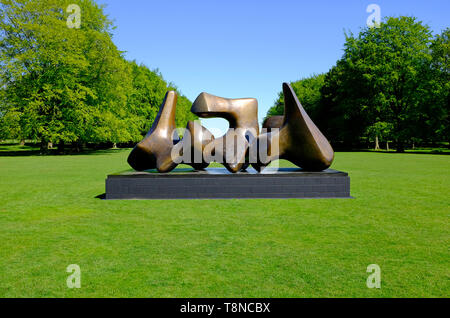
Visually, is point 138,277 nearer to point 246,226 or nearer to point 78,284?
point 78,284

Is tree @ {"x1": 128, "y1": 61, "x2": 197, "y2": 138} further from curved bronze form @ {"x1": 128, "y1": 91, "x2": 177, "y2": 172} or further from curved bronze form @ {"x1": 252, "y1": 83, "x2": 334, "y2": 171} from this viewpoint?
curved bronze form @ {"x1": 252, "y1": 83, "x2": 334, "y2": 171}

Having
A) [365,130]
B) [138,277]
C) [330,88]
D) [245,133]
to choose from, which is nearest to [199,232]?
[138,277]

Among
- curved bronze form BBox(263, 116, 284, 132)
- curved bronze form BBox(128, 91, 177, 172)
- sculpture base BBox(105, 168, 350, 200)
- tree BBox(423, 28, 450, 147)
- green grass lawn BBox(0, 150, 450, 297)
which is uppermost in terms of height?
tree BBox(423, 28, 450, 147)

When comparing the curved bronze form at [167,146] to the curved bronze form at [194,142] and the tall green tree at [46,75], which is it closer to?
the curved bronze form at [194,142]

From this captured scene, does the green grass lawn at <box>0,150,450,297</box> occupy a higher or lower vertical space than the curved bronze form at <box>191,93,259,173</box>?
lower

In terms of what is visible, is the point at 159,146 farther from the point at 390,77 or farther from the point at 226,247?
the point at 390,77

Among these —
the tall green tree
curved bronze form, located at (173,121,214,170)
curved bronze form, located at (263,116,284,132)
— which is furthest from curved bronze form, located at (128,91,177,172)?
the tall green tree

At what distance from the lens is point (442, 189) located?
13023mm

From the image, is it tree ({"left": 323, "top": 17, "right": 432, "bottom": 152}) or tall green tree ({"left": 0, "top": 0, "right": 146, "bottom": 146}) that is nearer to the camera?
tall green tree ({"left": 0, "top": 0, "right": 146, "bottom": 146})

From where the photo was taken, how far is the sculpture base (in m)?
11.1

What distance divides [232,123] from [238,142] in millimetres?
790

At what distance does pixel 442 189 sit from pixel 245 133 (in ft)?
25.2

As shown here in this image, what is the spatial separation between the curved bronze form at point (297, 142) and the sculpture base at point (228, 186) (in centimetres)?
53
